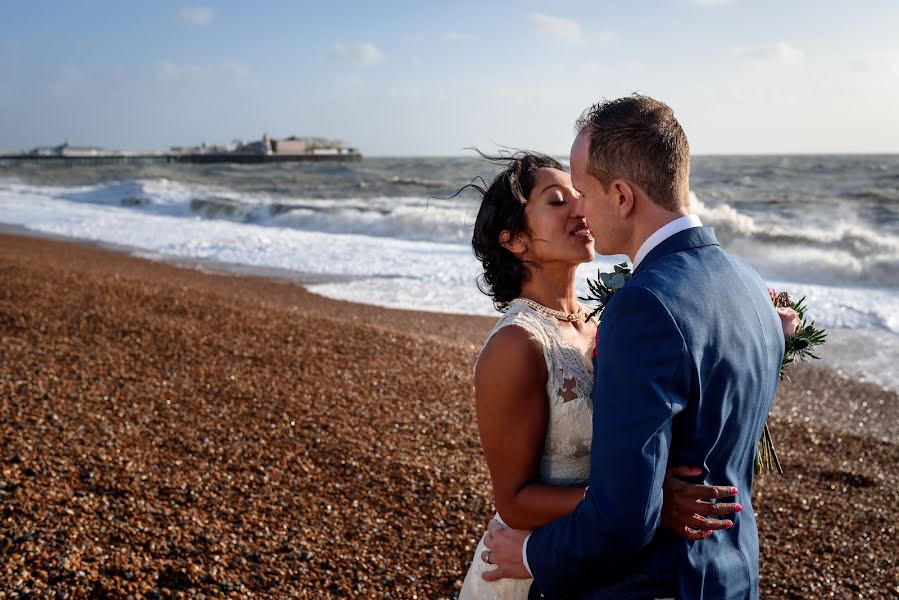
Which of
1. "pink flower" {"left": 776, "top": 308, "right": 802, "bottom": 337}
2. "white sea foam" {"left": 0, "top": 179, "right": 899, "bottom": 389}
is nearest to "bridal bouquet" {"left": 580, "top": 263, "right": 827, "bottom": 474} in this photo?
"pink flower" {"left": 776, "top": 308, "right": 802, "bottom": 337}

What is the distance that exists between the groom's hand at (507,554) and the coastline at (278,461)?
1.94 meters

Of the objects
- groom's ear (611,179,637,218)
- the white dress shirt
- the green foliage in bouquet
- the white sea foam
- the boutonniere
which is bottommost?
the white sea foam

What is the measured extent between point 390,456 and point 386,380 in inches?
71.0

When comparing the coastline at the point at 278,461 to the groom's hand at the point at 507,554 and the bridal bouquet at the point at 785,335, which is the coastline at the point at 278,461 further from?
the bridal bouquet at the point at 785,335

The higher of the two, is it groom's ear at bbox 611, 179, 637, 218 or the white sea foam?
groom's ear at bbox 611, 179, 637, 218

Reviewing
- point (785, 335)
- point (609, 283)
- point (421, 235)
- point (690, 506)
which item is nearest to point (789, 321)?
point (785, 335)

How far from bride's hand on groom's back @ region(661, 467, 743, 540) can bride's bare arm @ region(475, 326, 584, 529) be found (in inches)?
15.9

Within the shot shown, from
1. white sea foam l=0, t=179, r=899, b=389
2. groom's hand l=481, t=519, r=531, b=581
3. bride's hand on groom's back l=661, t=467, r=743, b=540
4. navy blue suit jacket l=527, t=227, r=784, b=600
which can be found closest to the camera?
navy blue suit jacket l=527, t=227, r=784, b=600

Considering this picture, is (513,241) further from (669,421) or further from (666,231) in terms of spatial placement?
(669,421)

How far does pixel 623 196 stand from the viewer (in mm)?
1755

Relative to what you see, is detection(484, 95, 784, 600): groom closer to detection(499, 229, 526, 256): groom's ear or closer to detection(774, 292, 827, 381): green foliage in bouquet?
detection(774, 292, 827, 381): green foliage in bouquet

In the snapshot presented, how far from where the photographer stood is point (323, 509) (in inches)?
176

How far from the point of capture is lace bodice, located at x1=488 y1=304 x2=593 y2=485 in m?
2.08

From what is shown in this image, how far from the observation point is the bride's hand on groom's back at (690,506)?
1.63 meters
